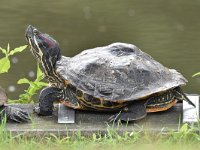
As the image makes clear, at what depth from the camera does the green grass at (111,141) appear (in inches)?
204

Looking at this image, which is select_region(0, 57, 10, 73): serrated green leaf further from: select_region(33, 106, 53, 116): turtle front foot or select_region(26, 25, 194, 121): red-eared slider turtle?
select_region(33, 106, 53, 116): turtle front foot

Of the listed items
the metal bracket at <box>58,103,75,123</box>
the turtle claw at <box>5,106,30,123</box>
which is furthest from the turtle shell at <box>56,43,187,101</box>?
the turtle claw at <box>5,106,30,123</box>

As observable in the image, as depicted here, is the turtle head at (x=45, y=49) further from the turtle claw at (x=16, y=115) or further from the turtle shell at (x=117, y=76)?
the turtle claw at (x=16, y=115)

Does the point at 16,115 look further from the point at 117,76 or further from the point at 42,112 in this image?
the point at 117,76

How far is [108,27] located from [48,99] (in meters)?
6.68

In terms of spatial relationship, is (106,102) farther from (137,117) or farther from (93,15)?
(93,15)

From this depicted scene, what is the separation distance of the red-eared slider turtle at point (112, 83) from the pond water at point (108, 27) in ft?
9.91

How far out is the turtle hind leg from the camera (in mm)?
6059

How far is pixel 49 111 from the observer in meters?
6.27

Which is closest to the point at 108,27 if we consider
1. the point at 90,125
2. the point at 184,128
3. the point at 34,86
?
the point at 34,86

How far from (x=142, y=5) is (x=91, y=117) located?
8518 millimetres

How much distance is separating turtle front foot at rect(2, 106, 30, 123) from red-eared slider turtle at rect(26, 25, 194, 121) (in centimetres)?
16

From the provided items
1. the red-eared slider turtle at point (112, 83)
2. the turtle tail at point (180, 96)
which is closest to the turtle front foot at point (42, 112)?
the red-eared slider turtle at point (112, 83)

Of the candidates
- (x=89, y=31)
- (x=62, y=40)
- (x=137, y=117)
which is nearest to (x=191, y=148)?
(x=137, y=117)
